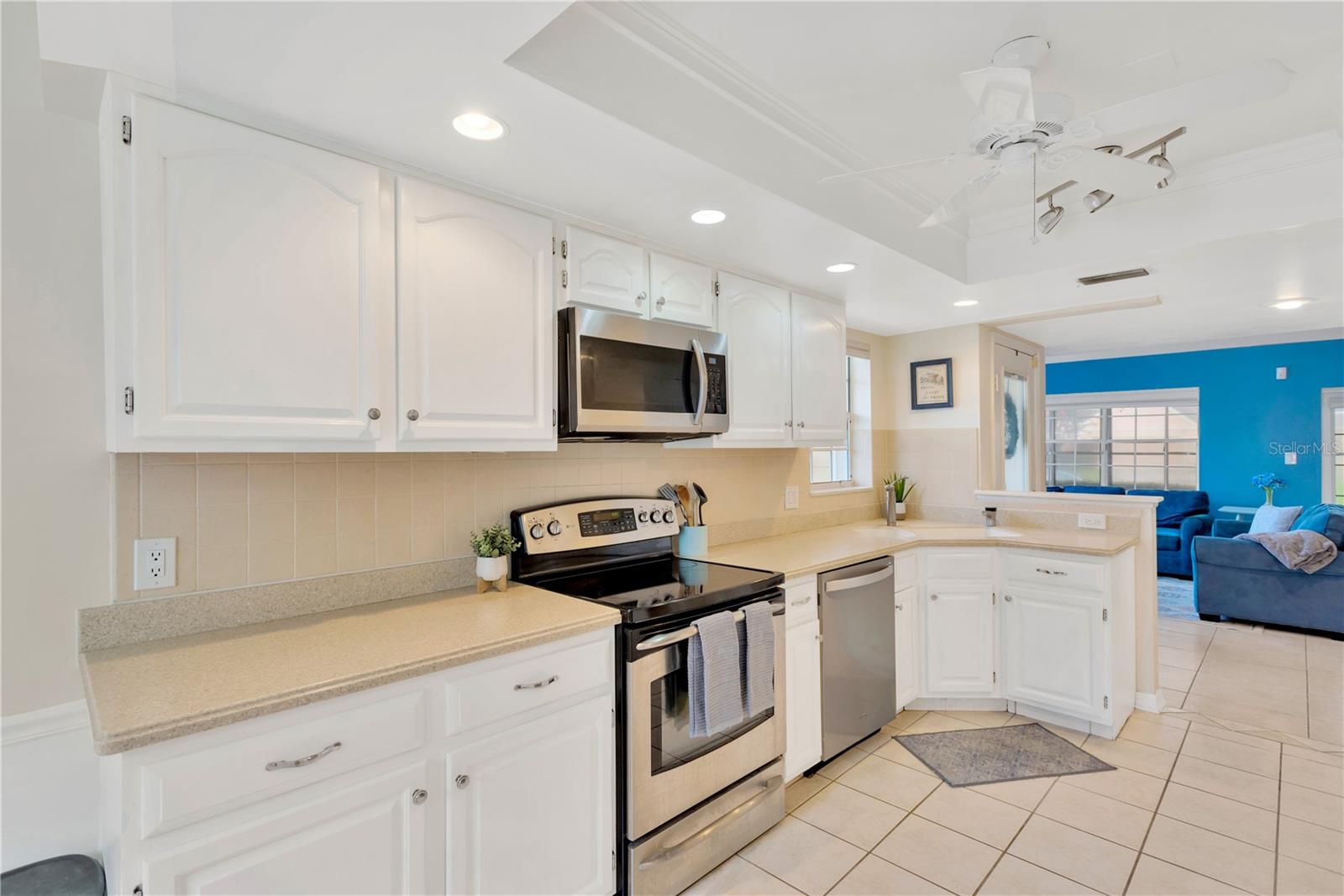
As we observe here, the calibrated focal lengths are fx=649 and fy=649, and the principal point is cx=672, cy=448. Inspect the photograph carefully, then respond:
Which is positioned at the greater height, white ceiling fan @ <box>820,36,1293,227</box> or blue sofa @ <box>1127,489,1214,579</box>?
white ceiling fan @ <box>820,36,1293,227</box>

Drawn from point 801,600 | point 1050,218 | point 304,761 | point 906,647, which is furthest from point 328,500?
point 1050,218

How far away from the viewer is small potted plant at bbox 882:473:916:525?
3.96 metres

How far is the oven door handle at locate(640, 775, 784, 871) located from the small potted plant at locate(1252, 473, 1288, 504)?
6458 mm

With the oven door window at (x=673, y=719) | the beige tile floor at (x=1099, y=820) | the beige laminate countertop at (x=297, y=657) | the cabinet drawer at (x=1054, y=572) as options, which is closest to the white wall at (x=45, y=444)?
the beige laminate countertop at (x=297, y=657)

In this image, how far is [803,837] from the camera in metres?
2.27

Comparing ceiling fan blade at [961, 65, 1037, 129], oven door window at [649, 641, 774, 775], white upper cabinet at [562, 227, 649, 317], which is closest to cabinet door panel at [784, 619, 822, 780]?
oven door window at [649, 641, 774, 775]

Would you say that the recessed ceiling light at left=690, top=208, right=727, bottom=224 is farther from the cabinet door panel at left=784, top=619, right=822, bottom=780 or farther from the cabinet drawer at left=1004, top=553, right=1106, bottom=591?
the cabinet drawer at left=1004, top=553, right=1106, bottom=591

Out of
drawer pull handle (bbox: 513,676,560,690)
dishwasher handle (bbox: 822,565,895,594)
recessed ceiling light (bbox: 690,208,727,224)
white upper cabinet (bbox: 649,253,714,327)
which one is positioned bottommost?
drawer pull handle (bbox: 513,676,560,690)

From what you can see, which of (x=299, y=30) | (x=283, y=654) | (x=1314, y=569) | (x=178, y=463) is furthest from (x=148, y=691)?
(x=1314, y=569)

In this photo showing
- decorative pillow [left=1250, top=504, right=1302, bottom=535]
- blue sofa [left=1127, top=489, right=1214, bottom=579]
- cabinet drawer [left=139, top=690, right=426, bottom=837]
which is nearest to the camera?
cabinet drawer [left=139, top=690, right=426, bottom=837]

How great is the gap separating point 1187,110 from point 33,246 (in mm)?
2674

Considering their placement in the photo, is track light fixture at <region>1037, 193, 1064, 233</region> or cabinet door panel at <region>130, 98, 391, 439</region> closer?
cabinet door panel at <region>130, 98, 391, 439</region>

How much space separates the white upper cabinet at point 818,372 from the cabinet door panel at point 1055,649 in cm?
122

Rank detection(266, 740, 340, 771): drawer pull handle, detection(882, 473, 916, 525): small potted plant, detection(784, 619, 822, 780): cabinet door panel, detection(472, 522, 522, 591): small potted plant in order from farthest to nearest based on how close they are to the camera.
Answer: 1. detection(882, 473, 916, 525): small potted plant
2. detection(784, 619, 822, 780): cabinet door panel
3. detection(472, 522, 522, 591): small potted plant
4. detection(266, 740, 340, 771): drawer pull handle
